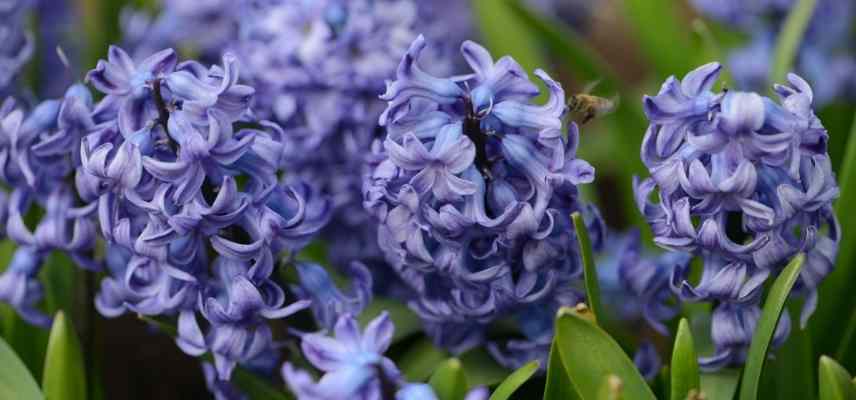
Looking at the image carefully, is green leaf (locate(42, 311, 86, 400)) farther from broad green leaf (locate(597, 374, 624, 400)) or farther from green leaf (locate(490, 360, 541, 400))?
broad green leaf (locate(597, 374, 624, 400))

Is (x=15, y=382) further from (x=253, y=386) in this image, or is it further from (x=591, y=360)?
(x=591, y=360)

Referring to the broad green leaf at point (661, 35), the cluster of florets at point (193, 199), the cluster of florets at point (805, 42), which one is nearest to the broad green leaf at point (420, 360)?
the cluster of florets at point (193, 199)

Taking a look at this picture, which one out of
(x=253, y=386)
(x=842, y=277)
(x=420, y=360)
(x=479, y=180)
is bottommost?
(x=420, y=360)

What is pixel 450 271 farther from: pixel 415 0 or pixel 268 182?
pixel 415 0

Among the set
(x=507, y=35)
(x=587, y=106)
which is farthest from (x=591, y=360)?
(x=507, y=35)

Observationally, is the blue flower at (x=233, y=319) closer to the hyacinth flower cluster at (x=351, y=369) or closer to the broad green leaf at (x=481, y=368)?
the hyacinth flower cluster at (x=351, y=369)

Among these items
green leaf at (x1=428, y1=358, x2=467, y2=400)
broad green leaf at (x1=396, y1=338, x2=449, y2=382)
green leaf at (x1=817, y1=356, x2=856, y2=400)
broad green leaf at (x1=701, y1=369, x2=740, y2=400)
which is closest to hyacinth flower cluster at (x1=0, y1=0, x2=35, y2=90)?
broad green leaf at (x1=396, y1=338, x2=449, y2=382)

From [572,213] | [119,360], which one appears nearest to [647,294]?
[572,213]
